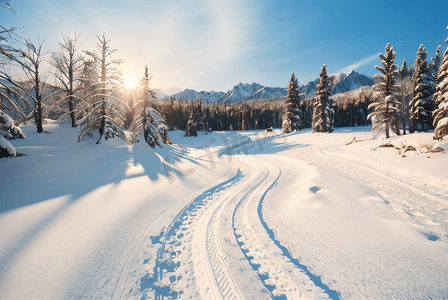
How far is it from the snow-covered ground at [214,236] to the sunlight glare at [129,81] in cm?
718

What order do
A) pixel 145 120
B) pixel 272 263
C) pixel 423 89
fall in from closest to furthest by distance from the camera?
pixel 272 263 < pixel 145 120 < pixel 423 89

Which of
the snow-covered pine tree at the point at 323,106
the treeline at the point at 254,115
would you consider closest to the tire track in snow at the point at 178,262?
the snow-covered pine tree at the point at 323,106

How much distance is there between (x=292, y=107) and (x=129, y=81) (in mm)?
34466

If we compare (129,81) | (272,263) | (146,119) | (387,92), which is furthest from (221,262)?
(387,92)

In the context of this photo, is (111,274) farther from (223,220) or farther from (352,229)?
(352,229)

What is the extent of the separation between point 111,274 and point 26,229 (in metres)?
2.64

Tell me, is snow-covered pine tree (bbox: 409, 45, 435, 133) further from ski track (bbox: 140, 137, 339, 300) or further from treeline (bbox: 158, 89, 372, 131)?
treeline (bbox: 158, 89, 372, 131)

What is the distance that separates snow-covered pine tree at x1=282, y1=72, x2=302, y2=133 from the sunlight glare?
33087 mm

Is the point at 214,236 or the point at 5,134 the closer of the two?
the point at 214,236

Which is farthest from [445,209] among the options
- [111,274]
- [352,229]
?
[111,274]

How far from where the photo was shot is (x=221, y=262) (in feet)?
10.9

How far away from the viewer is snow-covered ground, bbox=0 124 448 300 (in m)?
2.72

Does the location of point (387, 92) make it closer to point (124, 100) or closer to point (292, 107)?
point (292, 107)

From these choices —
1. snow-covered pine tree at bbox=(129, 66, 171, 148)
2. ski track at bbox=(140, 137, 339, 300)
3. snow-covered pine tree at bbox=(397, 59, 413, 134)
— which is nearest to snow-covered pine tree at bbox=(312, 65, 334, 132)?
snow-covered pine tree at bbox=(397, 59, 413, 134)
